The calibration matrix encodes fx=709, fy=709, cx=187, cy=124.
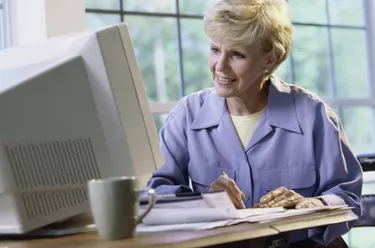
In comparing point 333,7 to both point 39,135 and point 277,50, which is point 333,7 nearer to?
point 277,50

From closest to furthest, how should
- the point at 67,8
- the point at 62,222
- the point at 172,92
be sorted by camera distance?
the point at 62,222
the point at 67,8
the point at 172,92

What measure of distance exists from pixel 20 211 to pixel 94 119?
0.21 m

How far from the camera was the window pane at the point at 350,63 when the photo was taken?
3549 mm

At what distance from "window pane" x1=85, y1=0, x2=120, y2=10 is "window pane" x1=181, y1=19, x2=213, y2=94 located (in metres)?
0.33

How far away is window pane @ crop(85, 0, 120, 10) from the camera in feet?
8.85

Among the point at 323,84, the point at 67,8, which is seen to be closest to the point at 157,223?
the point at 67,8

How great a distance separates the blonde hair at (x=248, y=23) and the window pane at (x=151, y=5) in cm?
75

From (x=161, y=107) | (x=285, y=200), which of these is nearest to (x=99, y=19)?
(x=161, y=107)

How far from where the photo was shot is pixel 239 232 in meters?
1.14

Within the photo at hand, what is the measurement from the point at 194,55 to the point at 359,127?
112cm

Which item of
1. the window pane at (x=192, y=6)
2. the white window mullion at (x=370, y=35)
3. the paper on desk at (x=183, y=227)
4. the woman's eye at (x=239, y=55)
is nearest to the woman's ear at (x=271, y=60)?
the woman's eye at (x=239, y=55)

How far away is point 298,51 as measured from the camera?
3.39 metres

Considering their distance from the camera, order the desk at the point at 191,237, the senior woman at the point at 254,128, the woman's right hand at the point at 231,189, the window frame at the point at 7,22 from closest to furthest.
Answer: the desk at the point at 191,237 < the woman's right hand at the point at 231,189 < the senior woman at the point at 254,128 < the window frame at the point at 7,22

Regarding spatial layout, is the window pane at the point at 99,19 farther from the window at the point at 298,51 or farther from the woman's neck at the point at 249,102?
the woman's neck at the point at 249,102
